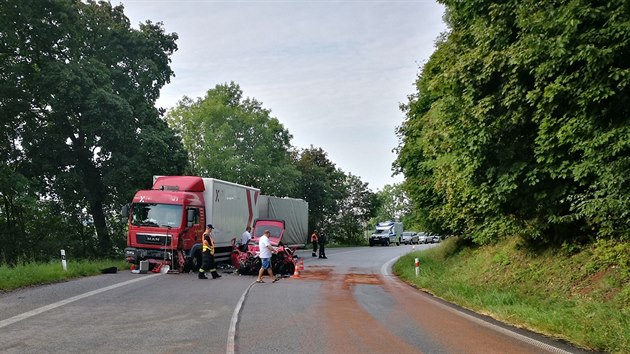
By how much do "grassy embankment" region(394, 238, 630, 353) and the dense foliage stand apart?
26.5 inches

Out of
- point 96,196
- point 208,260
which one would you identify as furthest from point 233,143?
point 208,260

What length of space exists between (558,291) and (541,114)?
3.69 m

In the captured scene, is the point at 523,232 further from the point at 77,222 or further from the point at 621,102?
the point at 77,222

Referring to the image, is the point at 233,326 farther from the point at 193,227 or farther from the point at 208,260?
the point at 193,227

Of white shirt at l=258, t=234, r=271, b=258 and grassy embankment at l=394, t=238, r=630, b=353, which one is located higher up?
white shirt at l=258, t=234, r=271, b=258

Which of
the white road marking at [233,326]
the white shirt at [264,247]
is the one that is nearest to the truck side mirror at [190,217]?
the white shirt at [264,247]

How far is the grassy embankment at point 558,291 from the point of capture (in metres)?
7.83

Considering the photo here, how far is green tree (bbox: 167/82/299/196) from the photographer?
164 feet

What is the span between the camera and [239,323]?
8898mm

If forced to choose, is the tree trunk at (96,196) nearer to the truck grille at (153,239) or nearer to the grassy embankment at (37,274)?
the truck grille at (153,239)

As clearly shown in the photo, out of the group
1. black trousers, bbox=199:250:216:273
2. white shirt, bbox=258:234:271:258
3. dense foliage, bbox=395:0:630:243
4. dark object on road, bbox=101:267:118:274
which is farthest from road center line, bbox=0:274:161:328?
dense foliage, bbox=395:0:630:243

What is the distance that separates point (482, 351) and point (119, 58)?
3109 cm

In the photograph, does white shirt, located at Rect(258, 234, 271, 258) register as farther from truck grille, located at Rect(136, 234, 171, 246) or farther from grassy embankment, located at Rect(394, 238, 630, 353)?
grassy embankment, located at Rect(394, 238, 630, 353)

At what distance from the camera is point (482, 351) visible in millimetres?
7012
